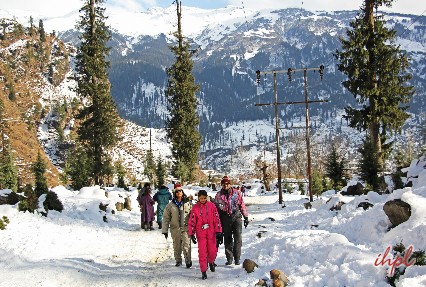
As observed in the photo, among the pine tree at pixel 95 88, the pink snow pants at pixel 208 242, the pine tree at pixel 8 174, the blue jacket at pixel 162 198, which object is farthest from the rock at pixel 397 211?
the pine tree at pixel 8 174

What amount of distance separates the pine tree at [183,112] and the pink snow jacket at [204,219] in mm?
27346

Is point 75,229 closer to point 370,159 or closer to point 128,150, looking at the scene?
point 370,159

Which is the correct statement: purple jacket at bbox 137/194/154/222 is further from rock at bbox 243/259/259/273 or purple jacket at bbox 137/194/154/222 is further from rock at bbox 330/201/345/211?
rock at bbox 243/259/259/273

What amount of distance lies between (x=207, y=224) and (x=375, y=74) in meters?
17.5

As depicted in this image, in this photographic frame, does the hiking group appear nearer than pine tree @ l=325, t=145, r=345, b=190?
Yes

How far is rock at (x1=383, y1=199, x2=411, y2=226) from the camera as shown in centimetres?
876

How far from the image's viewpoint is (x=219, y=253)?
37.7ft

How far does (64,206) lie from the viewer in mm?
16609

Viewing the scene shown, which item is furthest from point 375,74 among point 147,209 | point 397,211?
point 397,211

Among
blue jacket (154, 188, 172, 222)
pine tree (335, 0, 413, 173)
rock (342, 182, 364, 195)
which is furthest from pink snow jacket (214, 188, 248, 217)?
pine tree (335, 0, 413, 173)

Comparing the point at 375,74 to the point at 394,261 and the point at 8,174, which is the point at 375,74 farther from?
the point at 8,174

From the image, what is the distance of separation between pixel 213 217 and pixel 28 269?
4644 mm

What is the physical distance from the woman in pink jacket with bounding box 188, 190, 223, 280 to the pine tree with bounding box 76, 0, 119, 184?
19.9 metres

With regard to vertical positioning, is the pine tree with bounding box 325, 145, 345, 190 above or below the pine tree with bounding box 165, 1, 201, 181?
below
